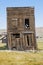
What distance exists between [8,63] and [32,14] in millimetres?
16192

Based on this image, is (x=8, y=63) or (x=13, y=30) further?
(x=13, y=30)

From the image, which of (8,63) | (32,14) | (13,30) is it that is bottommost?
(8,63)

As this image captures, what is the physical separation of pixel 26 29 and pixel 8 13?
4289 mm

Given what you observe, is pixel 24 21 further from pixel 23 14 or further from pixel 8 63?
pixel 8 63

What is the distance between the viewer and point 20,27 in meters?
35.8

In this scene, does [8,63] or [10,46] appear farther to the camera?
[10,46]

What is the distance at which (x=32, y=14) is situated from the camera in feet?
117

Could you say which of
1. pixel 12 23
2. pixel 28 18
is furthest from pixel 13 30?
pixel 28 18

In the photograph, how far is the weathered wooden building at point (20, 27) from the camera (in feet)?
116

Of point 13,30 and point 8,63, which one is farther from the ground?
point 13,30

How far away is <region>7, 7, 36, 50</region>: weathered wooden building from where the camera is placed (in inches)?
1398

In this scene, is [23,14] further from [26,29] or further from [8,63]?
[8,63]

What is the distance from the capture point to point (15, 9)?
35594mm

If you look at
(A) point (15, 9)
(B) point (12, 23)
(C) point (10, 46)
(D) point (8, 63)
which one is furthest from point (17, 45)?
(D) point (8, 63)
